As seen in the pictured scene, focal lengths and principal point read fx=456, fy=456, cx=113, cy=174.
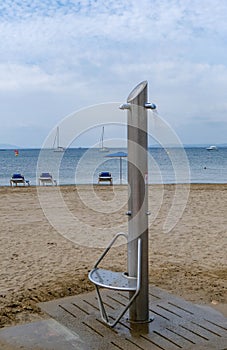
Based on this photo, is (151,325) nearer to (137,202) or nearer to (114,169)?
(137,202)

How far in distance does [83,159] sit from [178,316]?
4.90ft

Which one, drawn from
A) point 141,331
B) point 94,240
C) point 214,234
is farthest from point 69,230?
point 141,331

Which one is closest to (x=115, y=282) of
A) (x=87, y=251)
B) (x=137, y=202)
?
(x=137, y=202)

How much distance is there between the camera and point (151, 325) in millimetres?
3359

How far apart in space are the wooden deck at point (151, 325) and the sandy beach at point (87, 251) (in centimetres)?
23

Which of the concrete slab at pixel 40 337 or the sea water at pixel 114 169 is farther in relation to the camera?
the sea water at pixel 114 169

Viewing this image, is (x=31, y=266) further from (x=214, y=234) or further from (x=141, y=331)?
(x=214, y=234)

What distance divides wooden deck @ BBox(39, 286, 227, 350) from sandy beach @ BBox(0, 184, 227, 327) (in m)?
0.23

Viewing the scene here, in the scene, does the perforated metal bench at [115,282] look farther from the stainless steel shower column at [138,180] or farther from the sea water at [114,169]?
the sea water at [114,169]

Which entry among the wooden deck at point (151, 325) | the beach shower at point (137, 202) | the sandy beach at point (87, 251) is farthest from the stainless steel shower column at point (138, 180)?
the sandy beach at point (87, 251)

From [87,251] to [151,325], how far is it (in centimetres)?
294

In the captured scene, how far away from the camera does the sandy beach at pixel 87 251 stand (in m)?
4.20

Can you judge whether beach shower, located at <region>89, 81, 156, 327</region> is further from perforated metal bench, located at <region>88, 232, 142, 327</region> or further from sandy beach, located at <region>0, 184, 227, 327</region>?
sandy beach, located at <region>0, 184, 227, 327</region>

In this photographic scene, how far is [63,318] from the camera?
3479 mm
